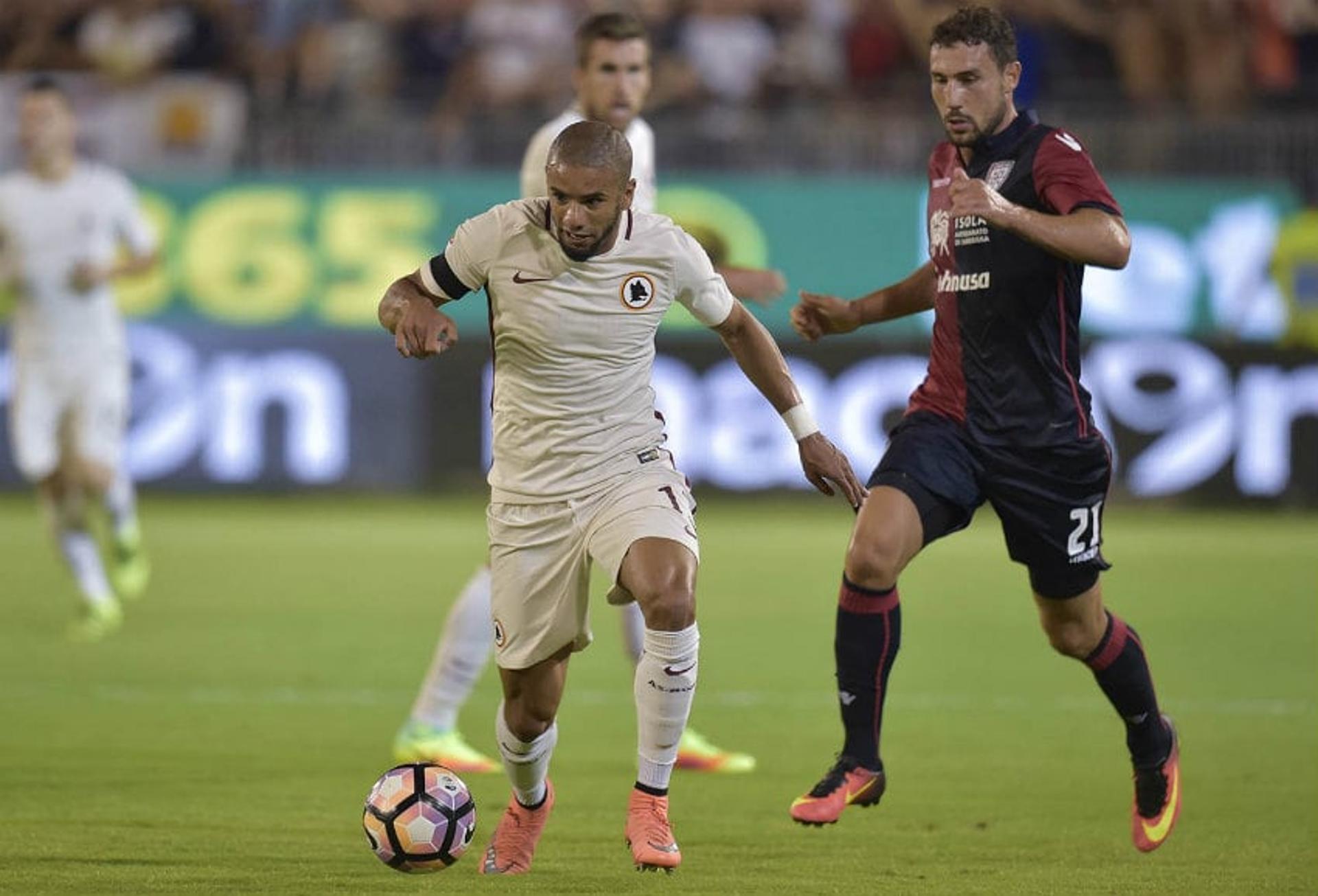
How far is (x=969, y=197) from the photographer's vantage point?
5.97m

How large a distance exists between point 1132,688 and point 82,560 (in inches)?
255

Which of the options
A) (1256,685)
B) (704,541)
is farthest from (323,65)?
(1256,685)

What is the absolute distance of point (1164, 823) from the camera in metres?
6.58

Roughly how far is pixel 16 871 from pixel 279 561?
8249mm

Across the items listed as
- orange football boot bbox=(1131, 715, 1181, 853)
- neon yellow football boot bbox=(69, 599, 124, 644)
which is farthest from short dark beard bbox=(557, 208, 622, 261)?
neon yellow football boot bbox=(69, 599, 124, 644)

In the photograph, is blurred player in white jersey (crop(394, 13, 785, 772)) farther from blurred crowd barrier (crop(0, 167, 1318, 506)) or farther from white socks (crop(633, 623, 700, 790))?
blurred crowd barrier (crop(0, 167, 1318, 506))

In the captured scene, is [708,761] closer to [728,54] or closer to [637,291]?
[637,291]

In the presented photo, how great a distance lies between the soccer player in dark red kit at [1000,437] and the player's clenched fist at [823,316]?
1.01 feet

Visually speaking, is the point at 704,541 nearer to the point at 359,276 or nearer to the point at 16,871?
the point at 359,276

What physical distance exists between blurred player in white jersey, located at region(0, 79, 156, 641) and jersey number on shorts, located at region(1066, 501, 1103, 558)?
656 centimetres

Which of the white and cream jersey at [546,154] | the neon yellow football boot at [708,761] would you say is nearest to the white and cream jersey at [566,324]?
the white and cream jersey at [546,154]

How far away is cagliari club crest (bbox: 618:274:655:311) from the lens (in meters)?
6.23

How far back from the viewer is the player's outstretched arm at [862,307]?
7004mm

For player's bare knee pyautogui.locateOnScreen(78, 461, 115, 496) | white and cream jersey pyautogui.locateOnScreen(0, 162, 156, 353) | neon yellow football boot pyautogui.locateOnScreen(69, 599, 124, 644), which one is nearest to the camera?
neon yellow football boot pyautogui.locateOnScreen(69, 599, 124, 644)
